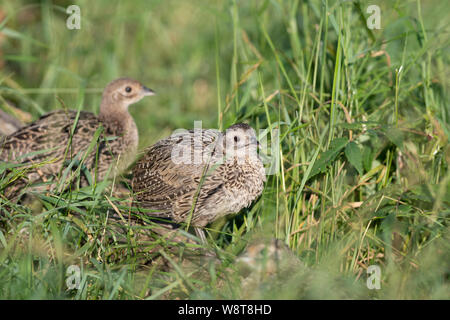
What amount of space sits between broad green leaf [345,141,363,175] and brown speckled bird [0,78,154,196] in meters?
1.89

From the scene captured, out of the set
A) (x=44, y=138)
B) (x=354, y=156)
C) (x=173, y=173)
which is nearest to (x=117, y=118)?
(x=44, y=138)

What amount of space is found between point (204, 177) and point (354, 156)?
3.56ft

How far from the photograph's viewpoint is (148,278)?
3.25m

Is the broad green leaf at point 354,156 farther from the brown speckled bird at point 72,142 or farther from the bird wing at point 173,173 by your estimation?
the brown speckled bird at point 72,142

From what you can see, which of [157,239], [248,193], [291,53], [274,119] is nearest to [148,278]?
[157,239]

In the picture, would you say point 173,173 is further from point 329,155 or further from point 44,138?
point 44,138

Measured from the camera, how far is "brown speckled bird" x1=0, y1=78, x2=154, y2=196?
16.0 ft

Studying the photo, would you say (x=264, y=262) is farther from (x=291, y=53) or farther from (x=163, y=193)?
(x=291, y=53)

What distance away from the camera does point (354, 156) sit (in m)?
3.95

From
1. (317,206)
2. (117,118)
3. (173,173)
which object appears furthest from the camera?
(117,118)

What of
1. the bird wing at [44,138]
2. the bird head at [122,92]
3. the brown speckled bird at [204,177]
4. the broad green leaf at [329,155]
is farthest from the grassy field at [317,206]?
the bird wing at [44,138]

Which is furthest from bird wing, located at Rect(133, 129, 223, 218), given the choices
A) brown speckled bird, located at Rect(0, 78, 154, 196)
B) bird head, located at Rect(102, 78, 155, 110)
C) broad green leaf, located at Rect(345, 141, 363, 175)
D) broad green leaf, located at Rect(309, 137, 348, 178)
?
bird head, located at Rect(102, 78, 155, 110)

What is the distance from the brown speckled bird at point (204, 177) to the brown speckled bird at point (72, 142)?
491 millimetres
